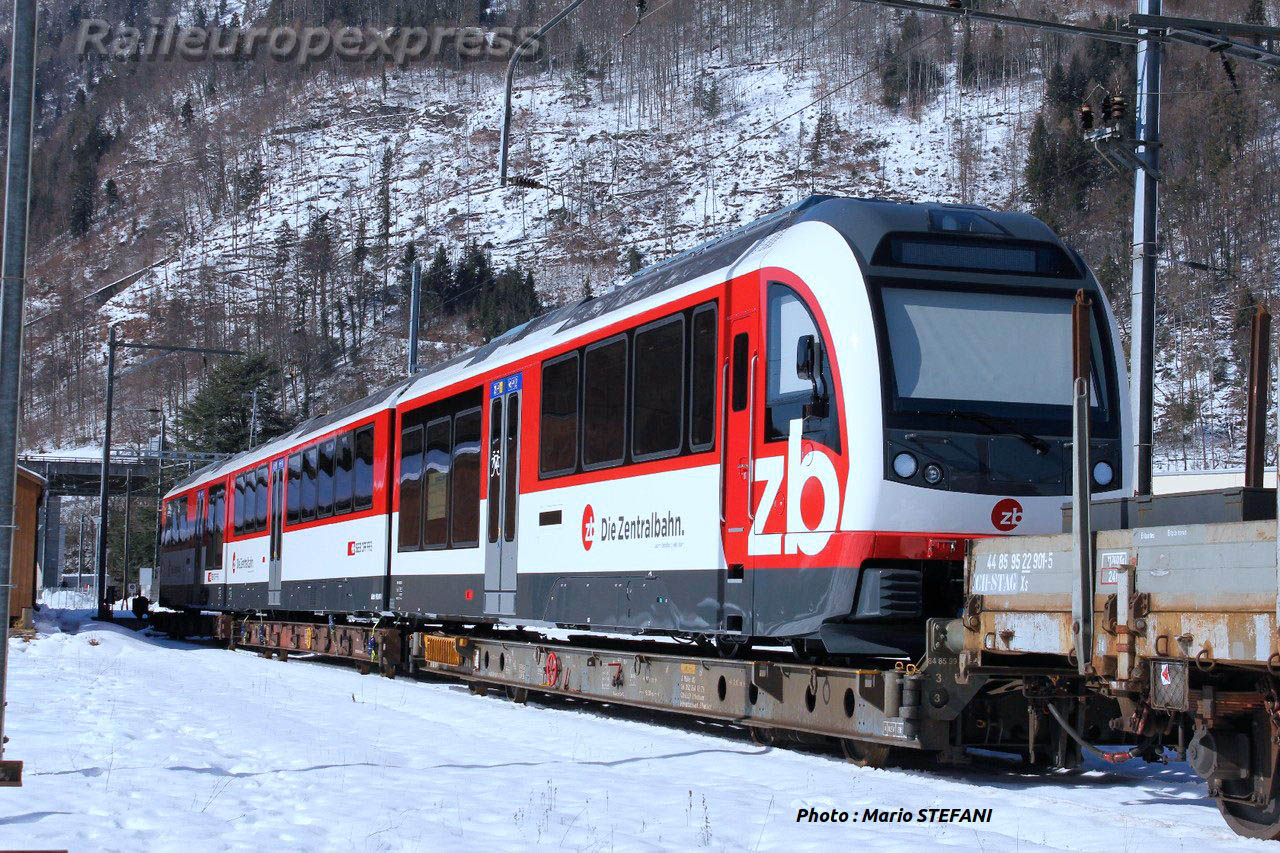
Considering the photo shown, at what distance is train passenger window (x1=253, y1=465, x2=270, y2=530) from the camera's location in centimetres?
2678

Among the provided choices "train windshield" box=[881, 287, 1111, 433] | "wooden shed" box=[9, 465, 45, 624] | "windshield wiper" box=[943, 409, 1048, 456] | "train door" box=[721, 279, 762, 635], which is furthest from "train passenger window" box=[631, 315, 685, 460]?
"wooden shed" box=[9, 465, 45, 624]

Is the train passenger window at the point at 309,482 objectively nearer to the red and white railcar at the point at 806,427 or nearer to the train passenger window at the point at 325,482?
the train passenger window at the point at 325,482

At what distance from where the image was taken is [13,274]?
345 inches

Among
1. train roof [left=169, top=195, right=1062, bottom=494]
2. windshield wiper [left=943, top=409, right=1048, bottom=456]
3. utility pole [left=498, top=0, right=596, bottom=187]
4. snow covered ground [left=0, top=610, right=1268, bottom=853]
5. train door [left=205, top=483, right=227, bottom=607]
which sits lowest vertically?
snow covered ground [left=0, top=610, right=1268, bottom=853]

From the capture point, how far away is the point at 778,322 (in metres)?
10.7

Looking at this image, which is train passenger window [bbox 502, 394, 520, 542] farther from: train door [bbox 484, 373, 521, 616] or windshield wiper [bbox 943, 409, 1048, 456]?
windshield wiper [bbox 943, 409, 1048, 456]

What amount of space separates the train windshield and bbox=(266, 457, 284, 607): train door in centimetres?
1719

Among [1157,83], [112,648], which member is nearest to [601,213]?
[112,648]

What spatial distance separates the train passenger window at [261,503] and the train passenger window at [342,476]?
4731mm

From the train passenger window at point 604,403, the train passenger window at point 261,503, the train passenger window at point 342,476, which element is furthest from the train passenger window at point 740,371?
the train passenger window at point 261,503

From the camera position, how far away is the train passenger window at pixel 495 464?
15508 mm

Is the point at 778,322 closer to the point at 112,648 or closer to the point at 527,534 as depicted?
the point at 527,534

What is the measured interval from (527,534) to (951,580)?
18.5ft

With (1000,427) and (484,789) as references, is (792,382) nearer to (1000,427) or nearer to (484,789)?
(1000,427)
